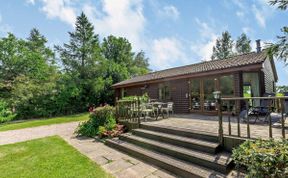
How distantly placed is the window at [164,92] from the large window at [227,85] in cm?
350

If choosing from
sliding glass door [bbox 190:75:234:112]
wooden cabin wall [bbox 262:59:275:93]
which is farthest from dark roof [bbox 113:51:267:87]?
wooden cabin wall [bbox 262:59:275:93]

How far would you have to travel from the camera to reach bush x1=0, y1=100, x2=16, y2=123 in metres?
14.2

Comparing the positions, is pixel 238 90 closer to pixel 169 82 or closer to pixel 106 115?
pixel 169 82

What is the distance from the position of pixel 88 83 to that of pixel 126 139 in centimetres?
1400

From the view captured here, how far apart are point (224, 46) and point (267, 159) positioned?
3548cm

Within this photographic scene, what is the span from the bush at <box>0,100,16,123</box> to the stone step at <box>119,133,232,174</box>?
1513cm

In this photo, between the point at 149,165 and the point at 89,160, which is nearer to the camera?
the point at 149,165

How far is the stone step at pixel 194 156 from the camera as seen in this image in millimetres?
3189

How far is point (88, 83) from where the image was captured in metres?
18.3

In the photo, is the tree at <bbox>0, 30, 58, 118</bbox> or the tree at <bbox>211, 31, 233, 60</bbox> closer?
the tree at <bbox>0, 30, 58, 118</bbox>

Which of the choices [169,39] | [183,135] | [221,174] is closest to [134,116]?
[183,135]

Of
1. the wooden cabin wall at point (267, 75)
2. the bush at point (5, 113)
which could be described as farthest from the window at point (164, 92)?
the bush at point (5, 113)

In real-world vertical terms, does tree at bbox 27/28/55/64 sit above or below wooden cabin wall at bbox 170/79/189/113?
above

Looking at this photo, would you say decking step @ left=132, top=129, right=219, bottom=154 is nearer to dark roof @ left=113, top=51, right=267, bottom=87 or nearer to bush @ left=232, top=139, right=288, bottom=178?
bush @ left=232, top=139, right=288, bottom=178
